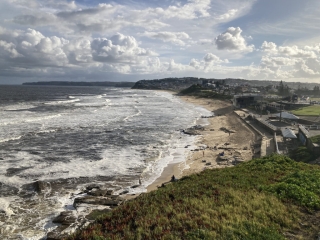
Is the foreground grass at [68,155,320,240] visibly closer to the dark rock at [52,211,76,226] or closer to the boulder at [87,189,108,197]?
the dark rock at [52,211,76,226]

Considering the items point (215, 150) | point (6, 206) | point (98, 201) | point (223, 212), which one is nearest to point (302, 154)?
point (215, 150)

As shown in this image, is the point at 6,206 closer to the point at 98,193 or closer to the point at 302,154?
the point at 98,193

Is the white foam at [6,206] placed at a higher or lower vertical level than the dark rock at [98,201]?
lower

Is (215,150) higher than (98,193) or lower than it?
higher

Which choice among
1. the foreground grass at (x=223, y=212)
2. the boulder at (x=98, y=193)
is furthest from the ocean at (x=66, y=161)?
the foreground grass at (x=223, y=212)

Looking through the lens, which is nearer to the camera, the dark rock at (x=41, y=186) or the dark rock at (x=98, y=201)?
the dark rock at (x=98, y=201)

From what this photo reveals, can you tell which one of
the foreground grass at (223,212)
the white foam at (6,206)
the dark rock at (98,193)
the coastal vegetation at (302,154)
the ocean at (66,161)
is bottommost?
the white foam at (6,206)

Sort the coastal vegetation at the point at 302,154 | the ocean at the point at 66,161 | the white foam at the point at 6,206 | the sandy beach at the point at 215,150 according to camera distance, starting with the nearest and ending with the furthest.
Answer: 1. the white foam at the point at 6,206
2. the ocean at the point at 66,161
3. the coastal vegetation at the point at 302,154
4. the sandy beach at the point at 215,150

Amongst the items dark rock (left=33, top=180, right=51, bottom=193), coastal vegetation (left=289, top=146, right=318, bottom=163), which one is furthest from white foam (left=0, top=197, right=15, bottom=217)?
coastal vegetation (left=289, top=146, right=318, bottom=163)

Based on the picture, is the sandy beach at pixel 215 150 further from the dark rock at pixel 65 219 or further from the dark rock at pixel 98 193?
the dark rock at pixel 65 219

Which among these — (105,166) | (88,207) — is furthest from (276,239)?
(105,166)
